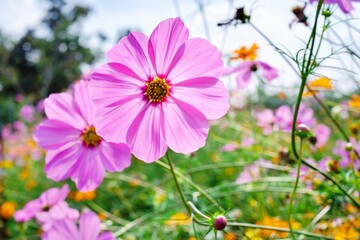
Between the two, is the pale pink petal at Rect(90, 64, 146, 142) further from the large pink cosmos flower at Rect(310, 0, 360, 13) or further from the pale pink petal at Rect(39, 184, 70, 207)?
the pale pink petal at Rect(39, 184, 70, 207)

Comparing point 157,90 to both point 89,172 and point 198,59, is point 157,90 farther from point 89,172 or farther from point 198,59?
point 89,172

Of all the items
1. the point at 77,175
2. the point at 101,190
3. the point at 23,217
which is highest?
the point at 77,175

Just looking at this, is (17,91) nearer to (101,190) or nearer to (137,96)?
(101,190)

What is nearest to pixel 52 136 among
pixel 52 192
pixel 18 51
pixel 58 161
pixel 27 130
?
pixel 58 161

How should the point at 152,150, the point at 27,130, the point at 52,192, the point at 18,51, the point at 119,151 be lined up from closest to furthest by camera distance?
the point at 152,150, the point at 119,151, the point at 52,192, the point at 27,130, the point at 18,51

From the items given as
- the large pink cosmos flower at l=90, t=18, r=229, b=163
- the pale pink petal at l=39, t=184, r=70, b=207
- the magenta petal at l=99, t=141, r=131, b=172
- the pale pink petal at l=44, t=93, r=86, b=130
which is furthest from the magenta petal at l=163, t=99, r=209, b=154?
the pale pink petal at l=39, t=184, r=70, b=207

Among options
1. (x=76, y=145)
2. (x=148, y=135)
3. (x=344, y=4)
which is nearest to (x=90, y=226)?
(x=76, y=145)


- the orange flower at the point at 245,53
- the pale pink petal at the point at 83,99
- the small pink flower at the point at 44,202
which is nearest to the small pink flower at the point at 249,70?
the orange flower at the point at 245,53

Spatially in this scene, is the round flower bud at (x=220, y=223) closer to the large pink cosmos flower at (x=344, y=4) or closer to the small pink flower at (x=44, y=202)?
the large pink cosmos flower at (x=344, y=4)

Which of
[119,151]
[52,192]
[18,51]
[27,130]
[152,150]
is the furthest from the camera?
[18,51]
